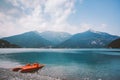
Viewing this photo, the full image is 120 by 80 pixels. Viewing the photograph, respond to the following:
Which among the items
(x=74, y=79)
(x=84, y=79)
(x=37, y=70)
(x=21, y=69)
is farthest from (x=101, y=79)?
(x=21, y=69)

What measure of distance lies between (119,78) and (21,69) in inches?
920

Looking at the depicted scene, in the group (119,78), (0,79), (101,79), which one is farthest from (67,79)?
(0,79)

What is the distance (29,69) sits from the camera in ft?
128

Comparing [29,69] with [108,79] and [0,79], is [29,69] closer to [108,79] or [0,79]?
[0,79]

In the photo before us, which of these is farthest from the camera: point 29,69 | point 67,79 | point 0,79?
point 29,69

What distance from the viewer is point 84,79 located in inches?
1249

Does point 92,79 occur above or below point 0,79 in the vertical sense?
below

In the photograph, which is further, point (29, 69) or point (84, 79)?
point (29, 69)

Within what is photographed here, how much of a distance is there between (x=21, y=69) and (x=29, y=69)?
7.13 ft

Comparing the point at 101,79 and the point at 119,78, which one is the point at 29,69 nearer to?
the point at 101,79

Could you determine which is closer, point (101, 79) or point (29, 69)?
point (101, 79)

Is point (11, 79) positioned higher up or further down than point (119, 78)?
higher up

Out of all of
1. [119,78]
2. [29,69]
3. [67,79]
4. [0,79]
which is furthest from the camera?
[29,69]

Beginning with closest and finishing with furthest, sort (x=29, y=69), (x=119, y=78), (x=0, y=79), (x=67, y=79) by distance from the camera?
(x=0, y=79) → (x=67, y=79) → (x=119, y=78) → (x=29, y=69)
